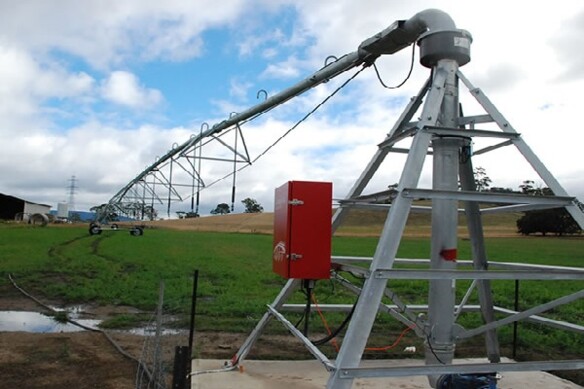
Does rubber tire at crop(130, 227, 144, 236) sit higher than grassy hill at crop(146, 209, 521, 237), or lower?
lower

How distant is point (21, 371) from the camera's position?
23.9 ft

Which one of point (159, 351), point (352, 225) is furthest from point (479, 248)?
point (352, 225)

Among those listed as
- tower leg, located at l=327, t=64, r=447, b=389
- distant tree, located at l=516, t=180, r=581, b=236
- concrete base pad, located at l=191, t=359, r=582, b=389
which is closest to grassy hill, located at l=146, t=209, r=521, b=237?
distant tree, located at l=516, t=180, r=581, b=236

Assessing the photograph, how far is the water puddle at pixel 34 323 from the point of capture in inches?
407

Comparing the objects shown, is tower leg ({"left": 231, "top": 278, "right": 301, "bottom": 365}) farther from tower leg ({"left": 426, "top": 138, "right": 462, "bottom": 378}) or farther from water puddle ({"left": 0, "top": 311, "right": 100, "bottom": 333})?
water puddle ({"left": 0, "top": 311, "right": 100, "bottom": 333})

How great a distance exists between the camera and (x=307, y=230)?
5777mm

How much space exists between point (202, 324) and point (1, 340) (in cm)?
356

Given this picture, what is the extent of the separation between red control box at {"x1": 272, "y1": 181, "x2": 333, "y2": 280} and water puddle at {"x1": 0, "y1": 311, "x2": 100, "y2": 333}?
634cm

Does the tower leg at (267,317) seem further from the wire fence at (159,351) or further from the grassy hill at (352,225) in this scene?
the grassy hill at (352,225)

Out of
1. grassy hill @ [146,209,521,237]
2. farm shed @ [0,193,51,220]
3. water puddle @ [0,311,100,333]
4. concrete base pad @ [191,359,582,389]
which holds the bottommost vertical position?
concrete base pad @ [191,359,582,389]

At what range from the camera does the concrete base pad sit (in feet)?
22.6

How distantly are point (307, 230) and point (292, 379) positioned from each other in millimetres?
2528

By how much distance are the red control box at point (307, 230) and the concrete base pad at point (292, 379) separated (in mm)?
1960

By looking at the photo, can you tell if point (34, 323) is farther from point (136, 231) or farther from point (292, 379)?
point (136, 231)
